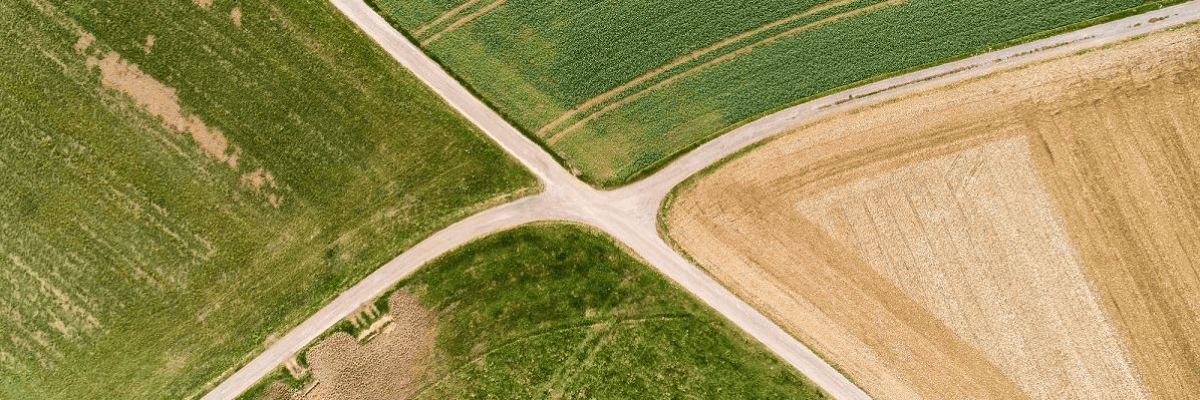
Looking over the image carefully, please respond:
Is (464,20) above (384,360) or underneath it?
above

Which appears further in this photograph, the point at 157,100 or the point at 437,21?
the point at 437,21

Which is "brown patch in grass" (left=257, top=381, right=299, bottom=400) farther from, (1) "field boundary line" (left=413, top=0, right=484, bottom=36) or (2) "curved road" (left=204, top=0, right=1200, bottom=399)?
(1) "field boundary line" (left=413, top=0, right=484, bottom=36)

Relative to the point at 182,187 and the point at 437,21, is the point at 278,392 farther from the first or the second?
the point at 437,21

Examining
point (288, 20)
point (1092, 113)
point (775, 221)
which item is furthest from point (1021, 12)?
point (288, 20)

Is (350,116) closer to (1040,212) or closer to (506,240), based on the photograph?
(506,240)

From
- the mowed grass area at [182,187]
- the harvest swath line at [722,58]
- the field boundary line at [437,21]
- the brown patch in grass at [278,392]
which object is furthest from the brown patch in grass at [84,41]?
the harvest swath line at [722,58]

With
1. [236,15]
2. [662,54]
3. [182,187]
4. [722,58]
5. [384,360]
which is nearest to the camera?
[182,187]

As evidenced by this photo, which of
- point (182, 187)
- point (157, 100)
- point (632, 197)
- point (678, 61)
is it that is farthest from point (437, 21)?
point (182, 187)

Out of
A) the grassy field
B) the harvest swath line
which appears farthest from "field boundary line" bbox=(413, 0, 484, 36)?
the grassy field
